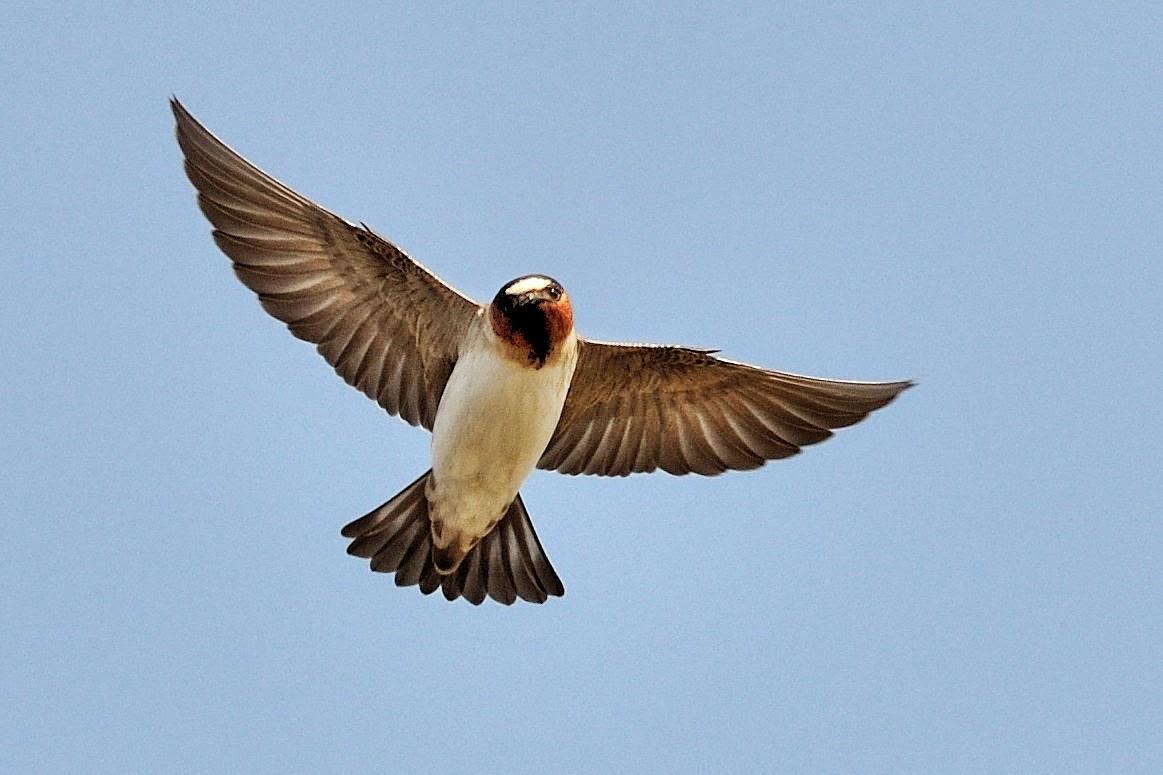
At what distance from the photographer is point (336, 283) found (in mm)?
15031

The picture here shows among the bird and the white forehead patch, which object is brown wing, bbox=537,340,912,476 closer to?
the bird

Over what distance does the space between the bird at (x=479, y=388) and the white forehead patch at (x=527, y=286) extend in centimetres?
1

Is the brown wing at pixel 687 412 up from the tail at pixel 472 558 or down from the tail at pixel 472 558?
up

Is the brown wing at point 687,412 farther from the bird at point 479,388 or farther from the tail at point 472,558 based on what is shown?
the tail at point 472,558

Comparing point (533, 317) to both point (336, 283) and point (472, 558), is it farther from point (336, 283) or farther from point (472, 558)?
point (472, 558)

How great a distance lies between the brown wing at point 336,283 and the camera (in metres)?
14.7

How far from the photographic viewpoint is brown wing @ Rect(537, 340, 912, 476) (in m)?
15.4

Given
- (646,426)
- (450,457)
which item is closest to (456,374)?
(450,457)

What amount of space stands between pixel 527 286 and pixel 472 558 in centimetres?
229

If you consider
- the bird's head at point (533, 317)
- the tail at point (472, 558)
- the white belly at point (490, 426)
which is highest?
the bird's head at point (533, 317)

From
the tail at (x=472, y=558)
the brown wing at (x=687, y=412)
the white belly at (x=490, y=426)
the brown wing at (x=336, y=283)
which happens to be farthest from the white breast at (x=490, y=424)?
the brown wing at (x=687, y=412)

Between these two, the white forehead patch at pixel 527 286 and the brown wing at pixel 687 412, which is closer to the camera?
the white forehead patch at pixel 527 286

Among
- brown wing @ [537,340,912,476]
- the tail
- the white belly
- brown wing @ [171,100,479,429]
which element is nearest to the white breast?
the white belly

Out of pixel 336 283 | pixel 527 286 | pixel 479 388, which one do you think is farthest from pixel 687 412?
pixel 336 283
